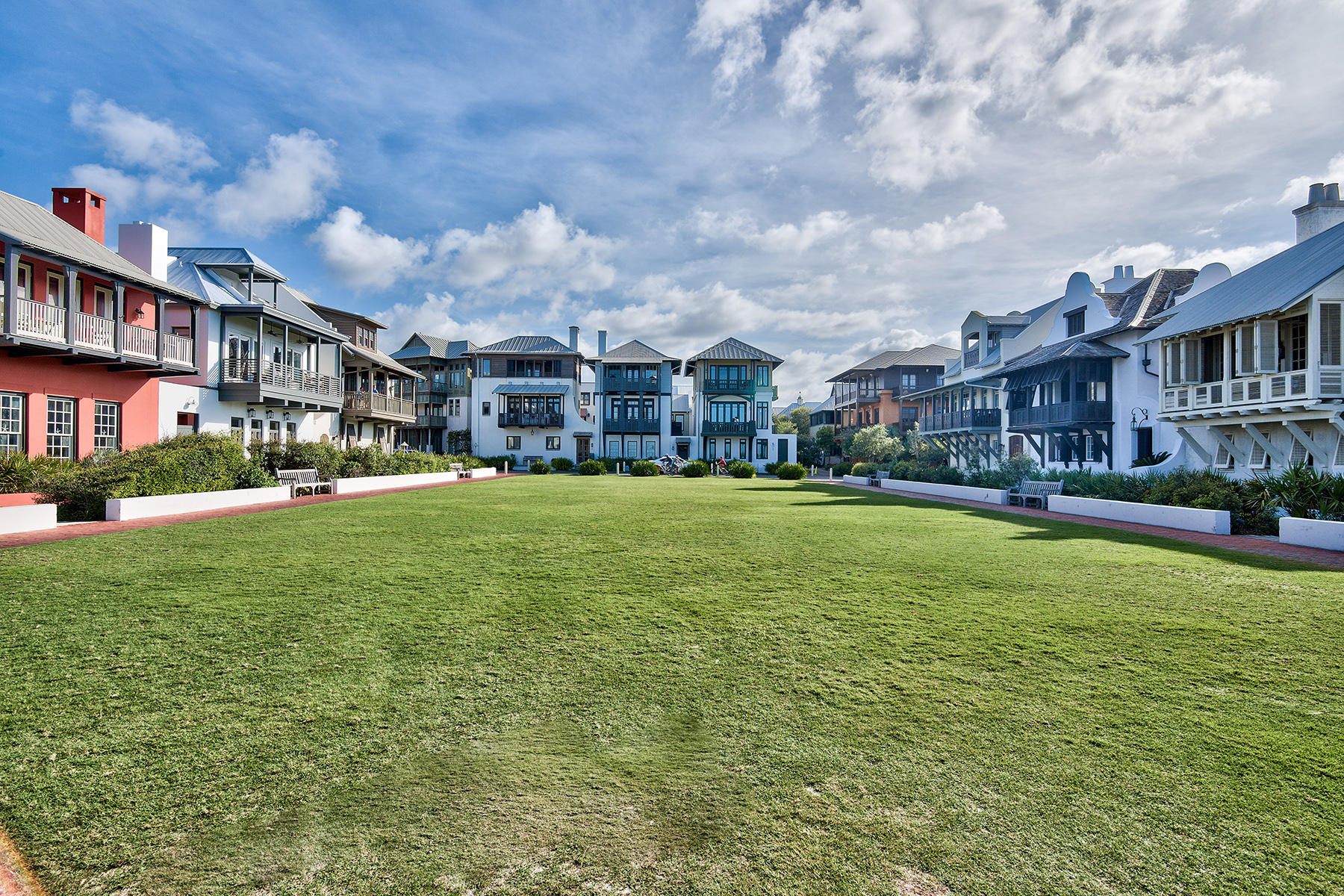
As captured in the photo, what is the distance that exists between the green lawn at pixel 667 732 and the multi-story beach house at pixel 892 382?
52.2m

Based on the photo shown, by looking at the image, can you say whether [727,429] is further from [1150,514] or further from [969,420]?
[1150,514]

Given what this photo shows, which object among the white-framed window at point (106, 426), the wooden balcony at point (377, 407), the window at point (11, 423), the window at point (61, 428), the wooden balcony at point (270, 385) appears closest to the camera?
the window at point (11, 423)

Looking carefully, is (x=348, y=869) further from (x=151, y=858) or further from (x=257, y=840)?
(x=151, y=858)

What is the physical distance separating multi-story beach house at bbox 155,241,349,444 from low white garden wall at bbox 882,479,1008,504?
27421mm

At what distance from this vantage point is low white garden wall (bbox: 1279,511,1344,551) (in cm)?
1227

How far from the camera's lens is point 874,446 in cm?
4309

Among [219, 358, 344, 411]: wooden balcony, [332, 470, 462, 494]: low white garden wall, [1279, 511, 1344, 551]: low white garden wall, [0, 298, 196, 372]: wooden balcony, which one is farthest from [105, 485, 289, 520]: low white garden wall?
[1279, 511, 1344, 551]: low white garden wall

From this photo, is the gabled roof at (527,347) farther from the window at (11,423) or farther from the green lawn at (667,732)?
the green lawn at (667,732)

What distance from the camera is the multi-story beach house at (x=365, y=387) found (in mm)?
34344

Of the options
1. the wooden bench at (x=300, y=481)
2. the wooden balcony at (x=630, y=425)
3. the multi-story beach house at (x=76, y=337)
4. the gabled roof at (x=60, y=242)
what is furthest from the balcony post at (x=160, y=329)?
the wooden balcony at (x=630, y=425)

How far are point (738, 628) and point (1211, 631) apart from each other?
480cm

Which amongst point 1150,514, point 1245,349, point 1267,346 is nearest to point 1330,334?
point 1267,346

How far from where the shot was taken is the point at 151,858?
2.93 metres

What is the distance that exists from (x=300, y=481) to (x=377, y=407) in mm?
13475
